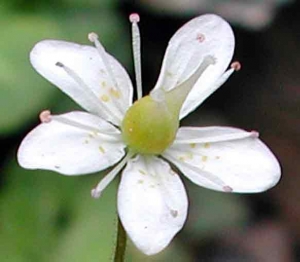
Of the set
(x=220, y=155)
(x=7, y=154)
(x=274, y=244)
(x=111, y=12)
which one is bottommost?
(x=274, y=244)

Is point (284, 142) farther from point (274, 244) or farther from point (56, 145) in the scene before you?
point (56, 145)

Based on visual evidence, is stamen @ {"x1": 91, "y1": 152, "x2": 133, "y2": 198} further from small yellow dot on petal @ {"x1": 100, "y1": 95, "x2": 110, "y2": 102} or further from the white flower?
small yellow dot on petal @ {"x1": 100, "y1": 95, "x2": 110, "y2": 102}

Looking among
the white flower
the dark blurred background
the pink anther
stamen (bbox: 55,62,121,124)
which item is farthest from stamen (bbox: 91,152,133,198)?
the dark blurred background

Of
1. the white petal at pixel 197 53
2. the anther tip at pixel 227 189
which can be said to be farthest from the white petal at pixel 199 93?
the anther tip at pixel 227 189

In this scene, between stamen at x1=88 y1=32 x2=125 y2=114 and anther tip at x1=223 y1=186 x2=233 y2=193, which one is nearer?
anther tip at x1=223 y1=186 x2=233 y2=193

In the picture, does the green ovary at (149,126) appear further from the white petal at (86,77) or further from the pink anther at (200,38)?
the pink anther at (200,38)

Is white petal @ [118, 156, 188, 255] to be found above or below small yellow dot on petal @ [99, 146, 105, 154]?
below

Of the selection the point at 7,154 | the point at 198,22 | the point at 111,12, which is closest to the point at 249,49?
the point at 111,12
